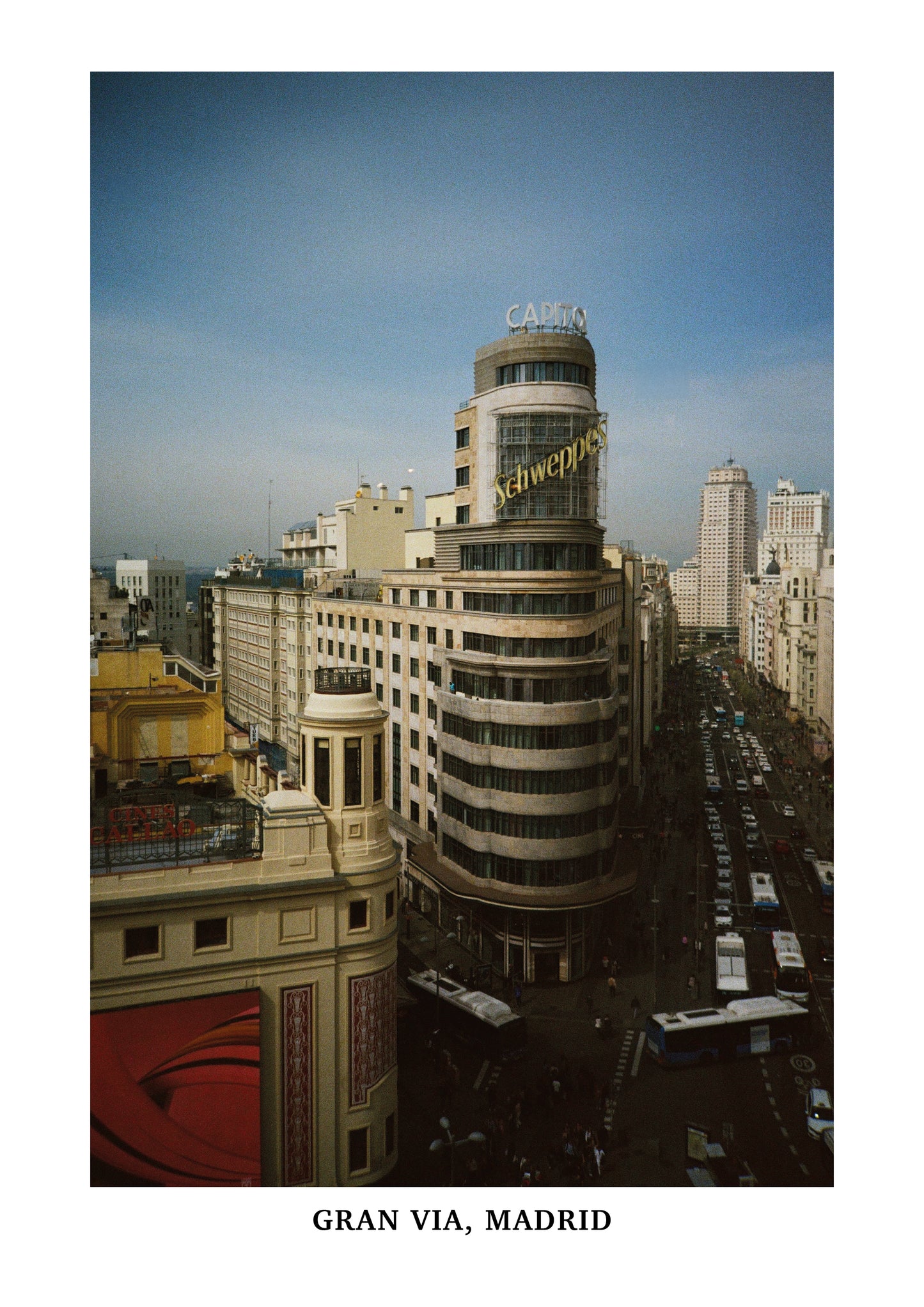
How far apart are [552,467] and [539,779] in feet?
24.1

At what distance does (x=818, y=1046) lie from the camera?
1753 centimetres

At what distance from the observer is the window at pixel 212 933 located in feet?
35.0

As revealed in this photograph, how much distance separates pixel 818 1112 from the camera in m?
13.2

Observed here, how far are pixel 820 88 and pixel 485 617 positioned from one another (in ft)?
42.5

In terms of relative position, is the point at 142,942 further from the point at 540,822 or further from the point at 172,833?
the point at 540,822

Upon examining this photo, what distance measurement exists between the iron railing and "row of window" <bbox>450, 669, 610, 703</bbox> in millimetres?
10238

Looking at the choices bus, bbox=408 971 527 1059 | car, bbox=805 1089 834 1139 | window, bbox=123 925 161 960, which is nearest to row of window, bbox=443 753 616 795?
bus, bbox=408 971 527 1059

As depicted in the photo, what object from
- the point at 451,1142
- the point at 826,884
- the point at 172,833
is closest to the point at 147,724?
the point at 172,833

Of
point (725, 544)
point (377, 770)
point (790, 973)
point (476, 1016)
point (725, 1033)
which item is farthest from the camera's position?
point (725, 544)

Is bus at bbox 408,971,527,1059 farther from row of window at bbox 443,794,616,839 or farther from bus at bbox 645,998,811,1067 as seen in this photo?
row of window at bbox 443,794,616,839

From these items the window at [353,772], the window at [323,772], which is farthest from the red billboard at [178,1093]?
the window at [353,772]

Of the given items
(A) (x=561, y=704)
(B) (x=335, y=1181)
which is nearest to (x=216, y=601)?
(A) (x=561, y=704)

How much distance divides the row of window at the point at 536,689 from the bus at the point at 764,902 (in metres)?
8.02

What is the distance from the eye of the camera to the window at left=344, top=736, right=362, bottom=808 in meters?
11.8
